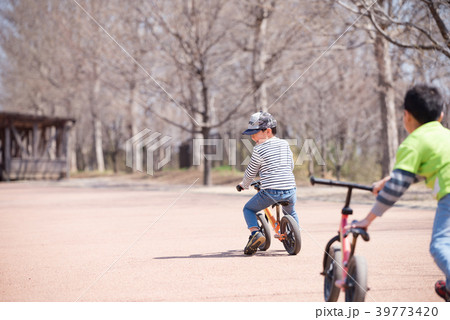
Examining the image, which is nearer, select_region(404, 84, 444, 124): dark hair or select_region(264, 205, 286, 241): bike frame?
select_region(404, 84, 444, 124): dark hair

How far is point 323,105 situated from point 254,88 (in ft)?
14.0

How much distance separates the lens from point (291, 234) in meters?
5.80

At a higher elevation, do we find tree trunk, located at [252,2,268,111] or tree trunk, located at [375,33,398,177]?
tree trunk, located at [252,2,268,111]

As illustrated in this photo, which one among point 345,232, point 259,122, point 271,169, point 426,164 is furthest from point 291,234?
point 426,164

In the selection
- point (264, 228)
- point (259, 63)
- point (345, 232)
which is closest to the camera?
point (345, 232)

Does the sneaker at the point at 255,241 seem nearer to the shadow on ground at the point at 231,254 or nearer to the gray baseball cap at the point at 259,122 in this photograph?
the shadow on ground at the point at 231,254

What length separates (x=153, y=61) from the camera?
31594 mm

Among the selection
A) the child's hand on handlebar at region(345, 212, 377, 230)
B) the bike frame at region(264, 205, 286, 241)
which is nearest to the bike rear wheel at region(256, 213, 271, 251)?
the bike frame at region(264, 205, 286, 241)

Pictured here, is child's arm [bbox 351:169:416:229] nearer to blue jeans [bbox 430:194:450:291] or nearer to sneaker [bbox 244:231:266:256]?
blue jeans [bbox 430:194:450:291]

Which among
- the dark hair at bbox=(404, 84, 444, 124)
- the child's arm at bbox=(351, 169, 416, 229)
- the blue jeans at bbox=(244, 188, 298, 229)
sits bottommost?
the blue jeans at bbox=(244, 188, 298, 229)

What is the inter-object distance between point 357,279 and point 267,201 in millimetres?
2512

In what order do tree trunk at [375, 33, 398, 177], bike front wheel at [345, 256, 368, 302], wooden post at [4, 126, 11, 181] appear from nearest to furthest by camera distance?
bike front wheel at [345, 256, 368, 302], tree trunk at [375, 33, 398, 177], wooden post at [4, 126, 11, 181]

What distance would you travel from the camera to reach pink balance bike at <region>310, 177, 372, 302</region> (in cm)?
319

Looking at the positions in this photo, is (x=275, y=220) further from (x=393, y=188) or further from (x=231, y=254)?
(x=393, y=188)
